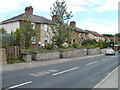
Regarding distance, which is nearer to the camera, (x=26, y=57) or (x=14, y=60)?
(x=14, y=60)

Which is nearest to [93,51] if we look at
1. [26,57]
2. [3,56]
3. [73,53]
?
[73,53]

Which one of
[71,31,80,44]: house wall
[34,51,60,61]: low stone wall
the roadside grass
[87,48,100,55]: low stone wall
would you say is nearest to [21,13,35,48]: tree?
[34,51,60,61]: low stone wall

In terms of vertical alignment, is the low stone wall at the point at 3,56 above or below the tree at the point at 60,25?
below

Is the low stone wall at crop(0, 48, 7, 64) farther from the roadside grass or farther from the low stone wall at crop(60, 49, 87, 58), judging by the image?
the low stone wall at crop(60, 49, 87, 58)

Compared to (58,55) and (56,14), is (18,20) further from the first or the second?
(58,55)

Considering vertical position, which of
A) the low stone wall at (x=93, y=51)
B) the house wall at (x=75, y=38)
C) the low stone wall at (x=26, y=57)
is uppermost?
the house wall at (x=75, y=38)

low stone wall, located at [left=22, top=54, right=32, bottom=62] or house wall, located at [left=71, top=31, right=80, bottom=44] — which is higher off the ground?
house wall, located at [left=71, top=31, right=80, bottom=44]

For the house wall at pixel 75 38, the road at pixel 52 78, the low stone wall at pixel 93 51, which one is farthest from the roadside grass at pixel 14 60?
the house wall at pixel 75 38

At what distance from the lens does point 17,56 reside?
62.3ft

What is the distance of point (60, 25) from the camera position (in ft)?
92.9

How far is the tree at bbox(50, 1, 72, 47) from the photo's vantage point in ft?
91.6

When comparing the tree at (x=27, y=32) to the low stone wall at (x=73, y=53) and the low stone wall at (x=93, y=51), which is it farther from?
the low stone wall at (x=93, y=51)

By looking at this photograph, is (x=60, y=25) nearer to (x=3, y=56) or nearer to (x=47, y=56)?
(x=47, y=56)

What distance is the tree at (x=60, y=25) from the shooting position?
91.6 ft
